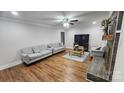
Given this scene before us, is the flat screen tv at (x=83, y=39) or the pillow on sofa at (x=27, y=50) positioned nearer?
the pillow on sofa at (x=27, y=50)

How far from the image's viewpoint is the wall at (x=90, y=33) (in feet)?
15.5

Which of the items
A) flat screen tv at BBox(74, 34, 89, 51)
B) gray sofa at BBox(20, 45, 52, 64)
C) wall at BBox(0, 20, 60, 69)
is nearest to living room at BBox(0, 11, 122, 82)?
wall at BBox(0, 20, 60, 69)

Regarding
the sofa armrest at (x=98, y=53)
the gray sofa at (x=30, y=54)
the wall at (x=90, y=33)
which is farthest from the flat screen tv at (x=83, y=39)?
the gray sofa at (x=30, y=54)

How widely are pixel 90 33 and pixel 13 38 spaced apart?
5062 millimetres

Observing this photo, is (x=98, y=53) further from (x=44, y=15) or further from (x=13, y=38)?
(x=13, y=38)

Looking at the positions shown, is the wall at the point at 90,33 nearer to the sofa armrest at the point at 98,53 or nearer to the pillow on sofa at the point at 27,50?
the sofa armrest at the point at 98,53

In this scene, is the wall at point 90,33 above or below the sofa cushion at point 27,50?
above

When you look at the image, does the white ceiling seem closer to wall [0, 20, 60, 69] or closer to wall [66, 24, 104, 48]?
wall [0, 20, 60, 69]

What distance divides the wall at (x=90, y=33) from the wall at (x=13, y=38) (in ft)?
9.82

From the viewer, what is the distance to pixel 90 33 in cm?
514
